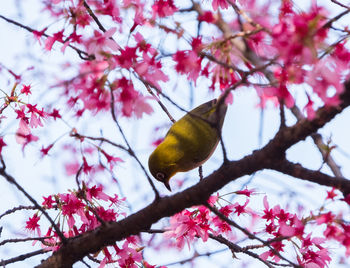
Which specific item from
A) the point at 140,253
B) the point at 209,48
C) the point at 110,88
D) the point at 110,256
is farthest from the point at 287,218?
the point at 110,88

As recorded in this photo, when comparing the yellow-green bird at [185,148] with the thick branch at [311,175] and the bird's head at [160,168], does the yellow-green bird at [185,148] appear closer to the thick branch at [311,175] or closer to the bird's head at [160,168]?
the bird's head at [160,168]

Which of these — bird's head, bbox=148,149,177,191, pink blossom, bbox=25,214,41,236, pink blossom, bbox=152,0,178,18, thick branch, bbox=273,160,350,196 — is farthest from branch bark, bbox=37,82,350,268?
bird's head, bbox=148,149,177,191

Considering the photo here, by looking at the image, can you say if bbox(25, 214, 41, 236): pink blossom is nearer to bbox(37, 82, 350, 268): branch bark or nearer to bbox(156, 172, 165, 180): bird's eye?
bbox(37, 82, 350, 268): branch bark

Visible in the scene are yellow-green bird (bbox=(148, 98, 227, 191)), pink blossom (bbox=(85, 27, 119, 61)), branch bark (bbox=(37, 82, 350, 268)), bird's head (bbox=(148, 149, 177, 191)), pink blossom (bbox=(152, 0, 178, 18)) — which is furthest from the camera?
bird's head (bbox=(148, 149, 177, 191))

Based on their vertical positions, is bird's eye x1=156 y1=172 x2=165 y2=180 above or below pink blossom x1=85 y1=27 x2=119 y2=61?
above

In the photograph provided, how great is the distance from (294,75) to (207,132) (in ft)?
8.82

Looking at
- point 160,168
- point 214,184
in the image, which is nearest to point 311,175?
point 214,184

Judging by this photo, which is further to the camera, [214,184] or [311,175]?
[214,184]

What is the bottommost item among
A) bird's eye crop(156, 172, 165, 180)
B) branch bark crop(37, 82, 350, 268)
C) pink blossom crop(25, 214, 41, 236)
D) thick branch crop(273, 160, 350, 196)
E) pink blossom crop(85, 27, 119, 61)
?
thick branch crop(273, 160, 350, 196)

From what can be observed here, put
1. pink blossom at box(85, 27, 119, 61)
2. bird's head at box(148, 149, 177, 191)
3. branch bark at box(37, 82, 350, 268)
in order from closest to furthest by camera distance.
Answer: branch bark at box(37, 82, 350, 268) → pink blossom at box(85, 27, 119, 61) → bird's head at box(148, 149, 177, 191)

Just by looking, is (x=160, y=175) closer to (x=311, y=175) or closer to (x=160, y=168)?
(x=160, y=168)

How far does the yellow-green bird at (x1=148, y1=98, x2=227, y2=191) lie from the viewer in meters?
5.05

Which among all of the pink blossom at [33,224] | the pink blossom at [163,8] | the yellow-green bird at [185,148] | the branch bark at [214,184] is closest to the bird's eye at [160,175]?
the yellow-green bird at [185,148]

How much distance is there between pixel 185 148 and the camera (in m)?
5.07
